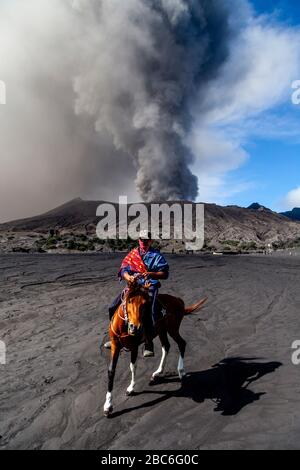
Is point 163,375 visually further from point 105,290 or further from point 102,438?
point 105,290

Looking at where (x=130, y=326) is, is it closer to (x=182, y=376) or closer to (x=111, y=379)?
(x=111, y=379)

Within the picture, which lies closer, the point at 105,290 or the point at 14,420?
the point at 14,420

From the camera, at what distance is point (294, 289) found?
23266 mm

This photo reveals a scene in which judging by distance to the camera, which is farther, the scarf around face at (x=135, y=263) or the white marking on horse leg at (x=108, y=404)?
the scarf around face at (x=135, y=263)

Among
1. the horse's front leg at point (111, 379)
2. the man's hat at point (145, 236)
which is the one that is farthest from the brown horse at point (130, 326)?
the man's hat at point (145, 236)

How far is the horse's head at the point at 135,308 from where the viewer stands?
22.8ft

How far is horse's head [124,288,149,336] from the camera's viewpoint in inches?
274

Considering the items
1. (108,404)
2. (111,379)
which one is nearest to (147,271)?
(111,379)

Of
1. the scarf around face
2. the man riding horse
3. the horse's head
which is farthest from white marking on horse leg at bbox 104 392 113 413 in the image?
the scarf around face

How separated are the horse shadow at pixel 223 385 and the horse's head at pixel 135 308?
165cm

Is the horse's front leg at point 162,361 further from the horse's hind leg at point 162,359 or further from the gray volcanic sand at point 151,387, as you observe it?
the gray volcanic sand at point 151,387

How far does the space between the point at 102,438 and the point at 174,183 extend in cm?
12069

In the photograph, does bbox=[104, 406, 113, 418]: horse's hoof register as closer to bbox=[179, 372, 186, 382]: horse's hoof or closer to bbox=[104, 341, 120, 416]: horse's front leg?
bbox=[104, 341, 120, 416]: horse's front leg
